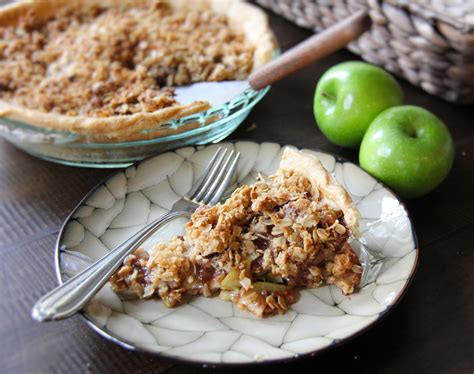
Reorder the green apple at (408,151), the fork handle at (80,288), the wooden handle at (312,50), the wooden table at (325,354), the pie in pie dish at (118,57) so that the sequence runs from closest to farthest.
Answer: the fork handle at (80,288)
the wooden table at (325,354)
the green apple at (408,151)
the pie in pie dish at (118,57)
the wooden handle at (312,50)

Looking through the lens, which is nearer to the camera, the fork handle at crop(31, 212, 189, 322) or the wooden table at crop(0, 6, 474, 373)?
the fork handle at crop(31, 212, 189, 322)

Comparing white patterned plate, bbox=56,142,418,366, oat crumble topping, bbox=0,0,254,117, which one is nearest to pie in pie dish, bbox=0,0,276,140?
oat crumble topping, bbox=0,0,254,117

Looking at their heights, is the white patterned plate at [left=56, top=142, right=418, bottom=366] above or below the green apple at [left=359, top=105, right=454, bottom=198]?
above

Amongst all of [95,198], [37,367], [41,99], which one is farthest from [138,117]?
[37,367]

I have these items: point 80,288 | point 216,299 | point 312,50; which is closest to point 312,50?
point 312,50

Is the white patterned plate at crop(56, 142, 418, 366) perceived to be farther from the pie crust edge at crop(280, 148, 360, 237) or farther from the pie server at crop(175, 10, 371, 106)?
the pie server at crop(175, 10, 371, 106)

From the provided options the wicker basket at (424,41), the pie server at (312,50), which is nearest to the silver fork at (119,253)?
the pie server at (312,50)

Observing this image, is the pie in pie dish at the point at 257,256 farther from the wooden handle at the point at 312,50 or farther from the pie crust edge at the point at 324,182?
the wooden handle at the point at 312,50

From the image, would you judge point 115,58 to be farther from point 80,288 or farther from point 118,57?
point 80,288
